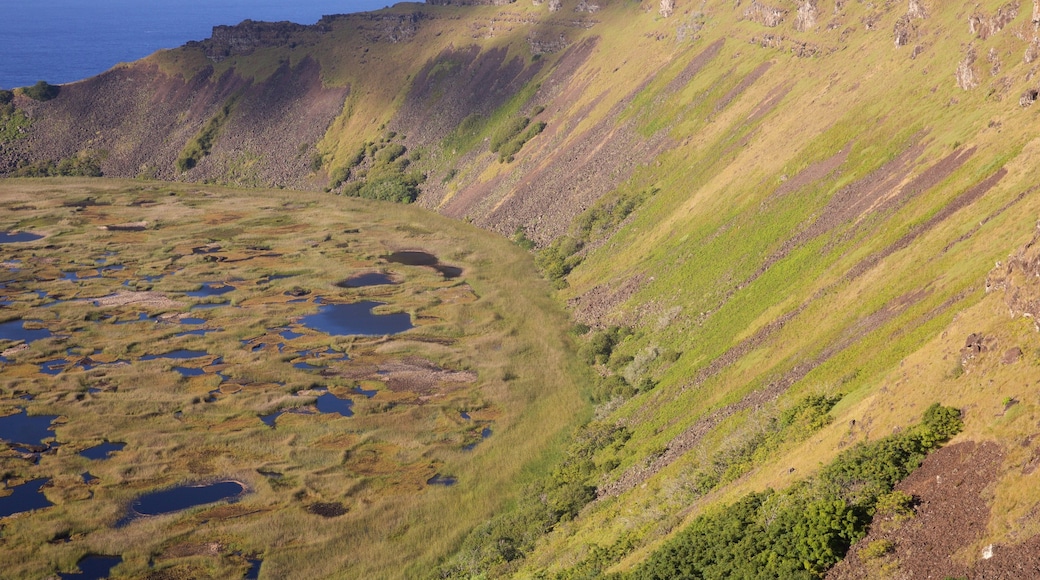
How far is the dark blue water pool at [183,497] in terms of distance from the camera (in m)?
60.4

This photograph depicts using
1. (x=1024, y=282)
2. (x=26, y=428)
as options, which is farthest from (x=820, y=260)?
(x=26, y=428)

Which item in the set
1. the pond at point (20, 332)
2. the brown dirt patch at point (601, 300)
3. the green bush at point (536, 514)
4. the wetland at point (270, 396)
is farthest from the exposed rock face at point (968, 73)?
the pond at point (20, 332)

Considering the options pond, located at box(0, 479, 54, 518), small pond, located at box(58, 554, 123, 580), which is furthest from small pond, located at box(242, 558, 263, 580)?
pond, located at box(0, 479, 54, 518)

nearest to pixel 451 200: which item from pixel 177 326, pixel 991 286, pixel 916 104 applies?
pixel 177 326

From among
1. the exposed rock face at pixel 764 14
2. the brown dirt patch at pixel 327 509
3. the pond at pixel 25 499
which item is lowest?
the brown dirt patch at pixel 327 509

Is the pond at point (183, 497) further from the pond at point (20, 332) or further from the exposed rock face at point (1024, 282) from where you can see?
the exposed rock face at point (1024, 282)

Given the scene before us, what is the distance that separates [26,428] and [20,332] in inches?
1104

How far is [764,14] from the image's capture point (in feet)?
407

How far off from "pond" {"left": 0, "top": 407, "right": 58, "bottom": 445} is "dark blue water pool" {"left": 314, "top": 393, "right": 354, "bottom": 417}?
20.9 metres

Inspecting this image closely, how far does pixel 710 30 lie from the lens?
136625 mm

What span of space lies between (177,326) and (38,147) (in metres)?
123

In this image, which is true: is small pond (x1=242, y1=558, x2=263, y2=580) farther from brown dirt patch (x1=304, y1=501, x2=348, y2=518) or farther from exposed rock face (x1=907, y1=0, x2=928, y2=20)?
exposed rock face (x1=907, y1=0, x2=928, y2=20)

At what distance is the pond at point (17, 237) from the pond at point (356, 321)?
2471 inches

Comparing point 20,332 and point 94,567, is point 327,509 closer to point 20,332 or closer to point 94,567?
point 94,567
